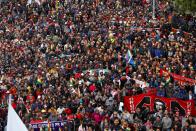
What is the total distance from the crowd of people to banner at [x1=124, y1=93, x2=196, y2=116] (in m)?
0.47

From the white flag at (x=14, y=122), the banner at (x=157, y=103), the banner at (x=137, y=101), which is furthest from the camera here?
the banner at (x=137, y=101)

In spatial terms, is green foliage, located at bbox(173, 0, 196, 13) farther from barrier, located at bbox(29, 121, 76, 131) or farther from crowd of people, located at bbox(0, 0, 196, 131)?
barrier, located at bbox(29, 121, 76, 131)

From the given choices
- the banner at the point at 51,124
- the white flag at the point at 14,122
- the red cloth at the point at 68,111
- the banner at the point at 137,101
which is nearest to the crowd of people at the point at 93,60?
the red cloth at the point at 68,111

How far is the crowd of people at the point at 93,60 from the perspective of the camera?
75.5ft

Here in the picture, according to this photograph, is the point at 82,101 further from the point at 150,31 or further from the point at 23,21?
the point at 23,21

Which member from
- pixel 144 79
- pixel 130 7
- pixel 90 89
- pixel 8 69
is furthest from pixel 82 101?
pixel 130 7

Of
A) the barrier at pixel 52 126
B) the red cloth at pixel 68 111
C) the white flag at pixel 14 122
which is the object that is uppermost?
the white flag at pixel 14 122

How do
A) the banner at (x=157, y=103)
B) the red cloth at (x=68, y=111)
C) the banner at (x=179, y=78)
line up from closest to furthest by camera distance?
the banner at (x=157, y=103)
the red cloth at (x=68, y=111)
the banner at (x=179, y=78)

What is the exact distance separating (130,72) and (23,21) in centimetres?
1560

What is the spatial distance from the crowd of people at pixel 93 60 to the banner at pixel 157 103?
47 centimetres

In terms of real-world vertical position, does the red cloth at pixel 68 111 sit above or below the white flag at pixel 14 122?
below

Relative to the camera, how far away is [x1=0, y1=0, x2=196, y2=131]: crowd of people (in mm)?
23016

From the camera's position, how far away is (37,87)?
91.0 ft

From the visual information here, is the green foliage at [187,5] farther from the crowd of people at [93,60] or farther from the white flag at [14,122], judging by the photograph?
the white flag at [14,122]
